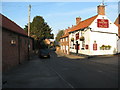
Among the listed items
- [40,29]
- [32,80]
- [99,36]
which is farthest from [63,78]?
[40,29]

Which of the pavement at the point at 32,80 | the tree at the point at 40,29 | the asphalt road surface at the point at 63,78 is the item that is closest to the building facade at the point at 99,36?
the asphalt road surface at the point at 63,78

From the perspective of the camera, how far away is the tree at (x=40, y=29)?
2169 inches

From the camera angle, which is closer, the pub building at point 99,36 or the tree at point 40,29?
the pub building at point 99,36

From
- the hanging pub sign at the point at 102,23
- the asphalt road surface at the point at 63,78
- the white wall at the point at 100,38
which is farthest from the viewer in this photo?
the hanging pub sign at the point at 102,23

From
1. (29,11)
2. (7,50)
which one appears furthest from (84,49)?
(7,50)

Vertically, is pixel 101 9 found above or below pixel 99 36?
above

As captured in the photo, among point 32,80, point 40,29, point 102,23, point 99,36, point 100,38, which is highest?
point 40,29

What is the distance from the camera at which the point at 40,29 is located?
56250 mm

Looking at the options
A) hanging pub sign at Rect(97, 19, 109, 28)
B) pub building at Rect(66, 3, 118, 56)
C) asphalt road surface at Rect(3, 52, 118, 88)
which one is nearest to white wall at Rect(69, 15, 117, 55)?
pub building at Rect(66, 3, 118, 56)

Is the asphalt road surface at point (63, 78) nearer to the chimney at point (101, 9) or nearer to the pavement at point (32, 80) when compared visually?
the pavement at point (32, 80)

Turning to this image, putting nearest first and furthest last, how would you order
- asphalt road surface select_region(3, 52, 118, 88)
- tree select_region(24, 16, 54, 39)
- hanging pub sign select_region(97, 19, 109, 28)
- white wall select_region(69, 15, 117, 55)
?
1. asphalt road surface select_region(3, 52, 118, 88)
2. white wall select_region(69, 15, 117, 55)
3. hanging pub sign select_region(97, 19, 109, 28)
4. tree select_region(24, 16, 54, 39)

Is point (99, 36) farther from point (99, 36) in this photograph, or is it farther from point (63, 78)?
point (63, 78)

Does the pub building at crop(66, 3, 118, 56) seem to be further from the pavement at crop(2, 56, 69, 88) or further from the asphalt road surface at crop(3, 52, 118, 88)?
the pavement at crop(2, 56, 69, 88)

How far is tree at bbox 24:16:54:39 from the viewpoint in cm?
5509
